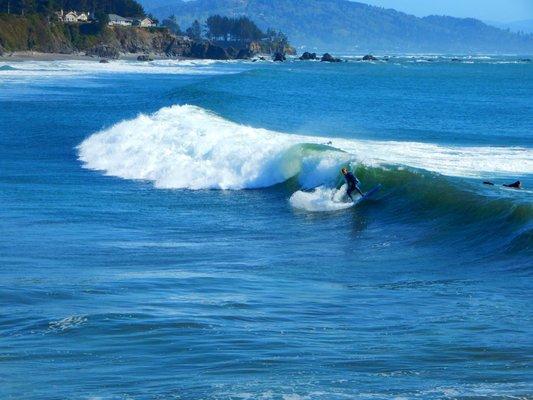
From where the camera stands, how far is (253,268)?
1666 cm

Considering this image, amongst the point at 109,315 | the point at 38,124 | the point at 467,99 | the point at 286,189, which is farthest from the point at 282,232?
the point at 467,99

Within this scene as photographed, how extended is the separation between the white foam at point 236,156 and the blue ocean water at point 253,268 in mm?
91

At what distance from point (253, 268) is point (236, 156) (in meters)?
12.9

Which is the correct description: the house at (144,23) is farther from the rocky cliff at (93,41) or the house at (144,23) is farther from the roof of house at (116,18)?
the rocky cliff at (93,41)

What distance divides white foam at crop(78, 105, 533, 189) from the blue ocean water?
9 centimetres

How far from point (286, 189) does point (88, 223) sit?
23.2 ft

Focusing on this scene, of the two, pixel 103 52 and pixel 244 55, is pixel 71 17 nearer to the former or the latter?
pixel 103 52

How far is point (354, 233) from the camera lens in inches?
803

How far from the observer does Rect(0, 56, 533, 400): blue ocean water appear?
1098cm

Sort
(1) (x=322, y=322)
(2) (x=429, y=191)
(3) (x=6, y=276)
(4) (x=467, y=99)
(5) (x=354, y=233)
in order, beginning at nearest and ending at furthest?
(1) (x=322, y=322)
(3) (x=6, y=276)
(5) (x=354, y=233)
(2) (x=429, y=191)
(4) (x=467, y=99)

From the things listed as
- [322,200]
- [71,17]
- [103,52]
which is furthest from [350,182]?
[71,17]

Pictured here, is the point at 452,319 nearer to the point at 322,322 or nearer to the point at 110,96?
the point at 322,322

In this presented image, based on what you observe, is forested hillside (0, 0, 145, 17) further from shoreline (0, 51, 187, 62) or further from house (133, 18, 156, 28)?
shoreline (0, 51, 187, 62)

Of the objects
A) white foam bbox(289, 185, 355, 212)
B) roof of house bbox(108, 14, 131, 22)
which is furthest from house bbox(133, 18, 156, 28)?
white foam bbox(289, 185, 355, 212)
